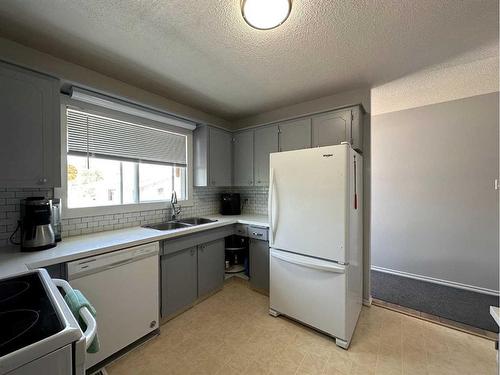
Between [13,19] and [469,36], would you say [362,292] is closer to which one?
[469,36]

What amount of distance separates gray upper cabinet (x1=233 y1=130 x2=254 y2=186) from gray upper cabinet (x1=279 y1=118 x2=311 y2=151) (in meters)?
0.50

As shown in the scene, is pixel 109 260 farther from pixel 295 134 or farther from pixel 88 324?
pixel 295 134

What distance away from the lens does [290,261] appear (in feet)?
6.63

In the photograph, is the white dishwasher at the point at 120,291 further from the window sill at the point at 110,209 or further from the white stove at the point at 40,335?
the window sill at the point at 110,209

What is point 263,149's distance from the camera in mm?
2889

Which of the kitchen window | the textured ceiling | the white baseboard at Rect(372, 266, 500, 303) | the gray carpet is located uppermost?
the textured ceiling

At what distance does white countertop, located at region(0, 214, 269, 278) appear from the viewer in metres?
1.25

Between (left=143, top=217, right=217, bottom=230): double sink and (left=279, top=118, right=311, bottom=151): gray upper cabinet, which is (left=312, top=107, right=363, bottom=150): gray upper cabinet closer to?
(left=279, top=118, right=311, bottom=151): gray upper cabinet

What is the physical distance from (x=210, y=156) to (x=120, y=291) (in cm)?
184

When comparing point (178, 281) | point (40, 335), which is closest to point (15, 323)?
point (40, 335)

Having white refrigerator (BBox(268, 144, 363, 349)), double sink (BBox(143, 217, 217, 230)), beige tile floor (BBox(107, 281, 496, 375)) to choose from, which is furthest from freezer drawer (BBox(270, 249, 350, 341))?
double sink (BBox(143, 217, 217, 230))

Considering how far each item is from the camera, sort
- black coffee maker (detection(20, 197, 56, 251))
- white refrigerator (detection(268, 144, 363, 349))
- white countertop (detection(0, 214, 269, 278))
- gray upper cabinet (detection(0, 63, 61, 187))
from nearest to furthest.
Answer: white countertop (detection(0, 214, 269, 278)) → gray upper cabinet (detection(0, 63, 61, 187)) → black coffee maker (detection(20, 197, 56, 251)) → white refrigerator (detection(268, 144, 363, 349))

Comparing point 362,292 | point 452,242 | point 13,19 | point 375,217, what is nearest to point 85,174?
point 13,19

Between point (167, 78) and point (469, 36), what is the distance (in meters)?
2.50
